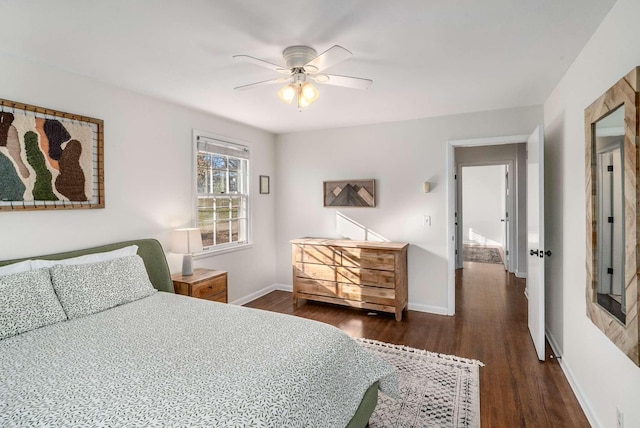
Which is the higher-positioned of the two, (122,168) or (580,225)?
(122,168)

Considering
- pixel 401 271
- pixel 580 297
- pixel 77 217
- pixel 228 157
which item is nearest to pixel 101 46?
pixel 77 217

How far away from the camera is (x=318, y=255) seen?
4.14m

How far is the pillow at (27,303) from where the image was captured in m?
1.79

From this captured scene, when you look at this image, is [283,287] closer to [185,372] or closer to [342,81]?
[342,81]

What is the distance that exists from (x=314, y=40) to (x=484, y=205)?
28.4 ft

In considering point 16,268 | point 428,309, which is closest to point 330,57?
point 16,268

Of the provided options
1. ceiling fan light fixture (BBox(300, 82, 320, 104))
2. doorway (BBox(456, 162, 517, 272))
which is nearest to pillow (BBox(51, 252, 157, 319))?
ceiling fan light fixture (BBox(300, 82, 320, 104))

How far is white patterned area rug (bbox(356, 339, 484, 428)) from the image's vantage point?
6.62ft

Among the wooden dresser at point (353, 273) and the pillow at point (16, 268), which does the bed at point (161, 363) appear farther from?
the wooden dresser at point (353, 273)

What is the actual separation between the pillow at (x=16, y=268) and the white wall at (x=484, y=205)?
30.8 ft

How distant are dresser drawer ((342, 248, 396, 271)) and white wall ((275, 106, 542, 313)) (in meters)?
0.51

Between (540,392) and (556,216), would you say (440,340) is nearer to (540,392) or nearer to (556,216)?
(540,392)

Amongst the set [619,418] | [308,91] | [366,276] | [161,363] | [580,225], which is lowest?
[619,418]

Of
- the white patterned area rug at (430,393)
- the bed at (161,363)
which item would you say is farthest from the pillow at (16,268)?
the white patterned area rug at (430,393)
